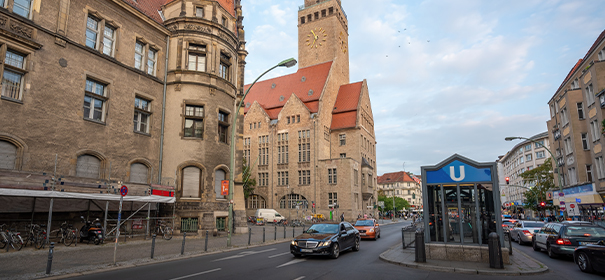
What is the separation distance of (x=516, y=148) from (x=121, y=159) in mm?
97768

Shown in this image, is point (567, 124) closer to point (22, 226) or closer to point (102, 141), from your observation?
point (102, 141)

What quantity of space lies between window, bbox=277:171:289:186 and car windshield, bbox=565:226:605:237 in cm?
4582

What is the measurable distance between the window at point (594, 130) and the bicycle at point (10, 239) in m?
41.4

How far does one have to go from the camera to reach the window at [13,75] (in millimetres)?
15016

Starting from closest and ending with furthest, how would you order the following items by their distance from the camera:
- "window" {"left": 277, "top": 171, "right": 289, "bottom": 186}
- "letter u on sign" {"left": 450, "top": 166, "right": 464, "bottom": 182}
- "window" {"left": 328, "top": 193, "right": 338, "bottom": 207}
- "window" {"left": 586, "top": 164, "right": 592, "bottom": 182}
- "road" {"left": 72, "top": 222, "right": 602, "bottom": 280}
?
"road" {"left": 72, "top": 222, "right": 602, "bottom": 280} < "letter u on sign" {"left": 450, "top": 166, "right": 464, "bottom": 182} < "window" {"left": 586, "top": 164, "right": 592, "bottom": 182} < "window" {"left": 328, "top": 193, "right": 338, "bottom": 207} < "window" {"left": 277, "top": 171, "right": 289, "bottom": 186}

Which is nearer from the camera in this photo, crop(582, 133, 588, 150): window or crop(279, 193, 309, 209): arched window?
crop(582, 133, 588, 150): window

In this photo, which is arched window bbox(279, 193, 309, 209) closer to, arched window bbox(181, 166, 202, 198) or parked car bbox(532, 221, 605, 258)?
arched window bbox(181, 166, 202, 198)

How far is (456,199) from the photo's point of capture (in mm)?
12703

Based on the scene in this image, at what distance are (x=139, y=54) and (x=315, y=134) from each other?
35796 millimetres

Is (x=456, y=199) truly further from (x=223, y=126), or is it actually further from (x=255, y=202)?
(x=255, y=202)

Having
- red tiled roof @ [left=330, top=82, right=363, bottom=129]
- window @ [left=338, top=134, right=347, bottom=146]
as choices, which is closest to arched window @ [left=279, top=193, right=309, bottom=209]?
window @ [left=338, top=134, right=347, bottom=146]

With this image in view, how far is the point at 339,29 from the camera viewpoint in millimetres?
67938

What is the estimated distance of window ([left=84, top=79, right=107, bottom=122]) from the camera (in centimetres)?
1848

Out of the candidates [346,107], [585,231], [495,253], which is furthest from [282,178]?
[495,253]
